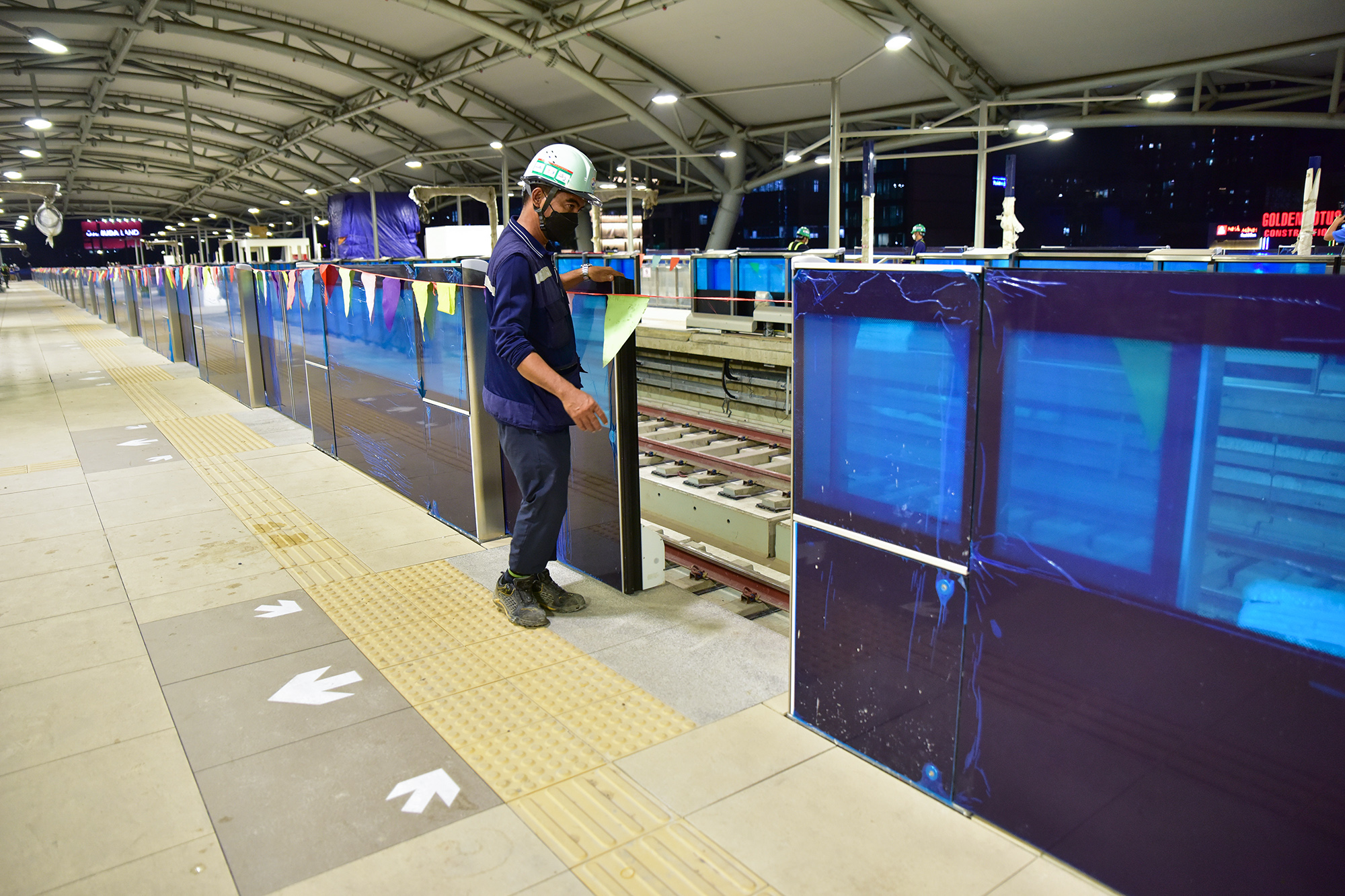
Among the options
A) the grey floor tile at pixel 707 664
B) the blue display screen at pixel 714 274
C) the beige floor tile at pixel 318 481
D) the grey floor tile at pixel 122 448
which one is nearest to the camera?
the grey floor tile at pixel 707 664

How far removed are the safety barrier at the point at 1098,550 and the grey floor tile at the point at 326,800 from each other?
5.03 feet

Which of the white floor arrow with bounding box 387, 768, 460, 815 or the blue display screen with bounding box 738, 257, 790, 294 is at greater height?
the blue display screen with bounding box 738, 257, 790, 294

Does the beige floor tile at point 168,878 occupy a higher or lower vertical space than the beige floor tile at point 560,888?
higher

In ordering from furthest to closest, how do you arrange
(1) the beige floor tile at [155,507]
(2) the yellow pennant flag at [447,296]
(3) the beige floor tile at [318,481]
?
(3) the beige floor tile at [318,481]
(1) the beige floor tile at [155,507]
(2) the yellow pennant flag at [447,296]

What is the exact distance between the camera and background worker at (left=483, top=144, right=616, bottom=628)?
3.94 meters

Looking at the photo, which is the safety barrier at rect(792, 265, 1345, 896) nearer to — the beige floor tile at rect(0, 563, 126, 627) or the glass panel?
the glass panel

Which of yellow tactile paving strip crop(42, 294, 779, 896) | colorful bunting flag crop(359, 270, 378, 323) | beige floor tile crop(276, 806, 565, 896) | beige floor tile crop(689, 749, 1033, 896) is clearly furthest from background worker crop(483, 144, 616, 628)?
colorful bunting flag crop(359, 270, 378, 323)

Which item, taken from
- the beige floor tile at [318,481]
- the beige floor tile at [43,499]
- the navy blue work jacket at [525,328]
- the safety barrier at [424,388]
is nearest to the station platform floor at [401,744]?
the safety barrier at [424,388]

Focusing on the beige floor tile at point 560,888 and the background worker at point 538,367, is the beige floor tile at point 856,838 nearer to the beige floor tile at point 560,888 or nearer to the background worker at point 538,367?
the beige floor tile at point 560,888

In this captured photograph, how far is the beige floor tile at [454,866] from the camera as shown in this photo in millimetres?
2496

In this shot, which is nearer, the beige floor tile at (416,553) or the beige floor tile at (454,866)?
the beige floor tile at (454,866)

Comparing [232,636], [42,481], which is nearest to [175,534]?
[232,636]

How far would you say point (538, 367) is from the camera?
3.85m

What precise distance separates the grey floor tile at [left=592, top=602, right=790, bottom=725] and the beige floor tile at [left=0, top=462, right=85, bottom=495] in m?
5.87
